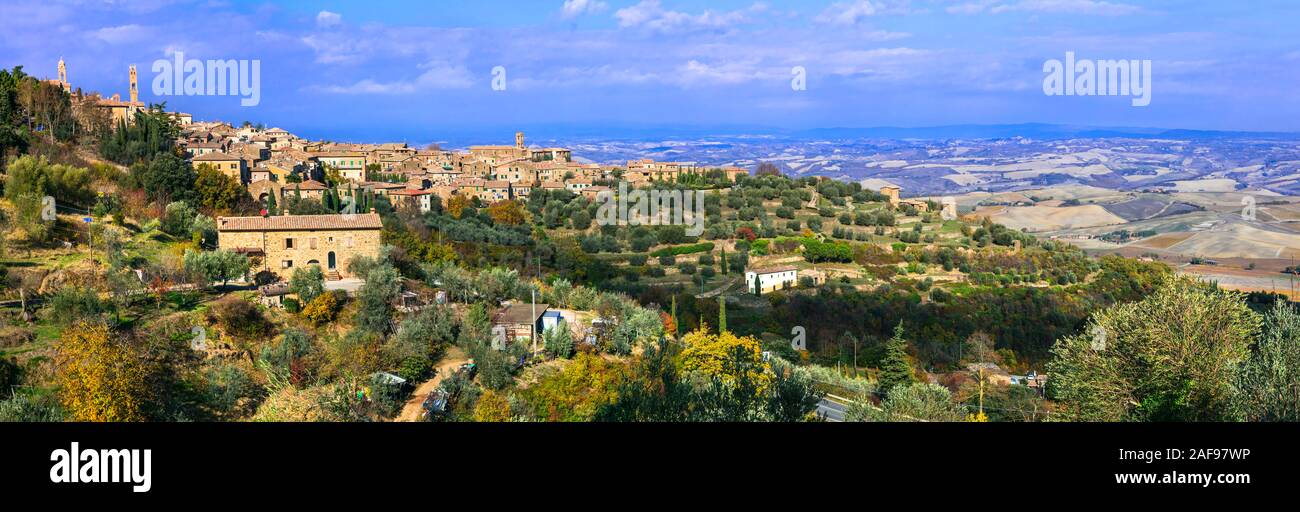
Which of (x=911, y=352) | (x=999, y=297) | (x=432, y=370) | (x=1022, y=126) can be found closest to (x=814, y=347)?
(x=911, y=352)

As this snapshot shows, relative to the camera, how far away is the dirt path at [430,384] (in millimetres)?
11295

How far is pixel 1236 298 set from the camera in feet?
31.3

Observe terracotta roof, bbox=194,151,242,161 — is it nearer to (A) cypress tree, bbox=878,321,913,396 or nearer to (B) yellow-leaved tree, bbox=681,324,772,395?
(B) yellow-leaved tree, bbox=681,324,772,395

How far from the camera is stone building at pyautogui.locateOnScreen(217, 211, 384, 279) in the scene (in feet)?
57.6

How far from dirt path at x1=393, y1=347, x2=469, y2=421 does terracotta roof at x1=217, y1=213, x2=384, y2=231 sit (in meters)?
5.01

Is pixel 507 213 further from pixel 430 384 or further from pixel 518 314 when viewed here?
pixel 430 384

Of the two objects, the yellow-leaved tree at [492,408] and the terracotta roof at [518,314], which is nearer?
the yellow-leaved tree at [492,408]

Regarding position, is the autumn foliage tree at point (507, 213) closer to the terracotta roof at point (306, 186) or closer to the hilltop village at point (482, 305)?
the hilltop village at point (482, 305)

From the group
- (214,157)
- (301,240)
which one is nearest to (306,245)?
(301,240)

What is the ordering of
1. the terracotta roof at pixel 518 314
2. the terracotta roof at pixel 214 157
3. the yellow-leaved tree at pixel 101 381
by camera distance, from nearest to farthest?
the yellow-leaved tree at pixel 101 381 → the terracotta roof at pixel 518 314 → the terracotta roof at pixel 214 157

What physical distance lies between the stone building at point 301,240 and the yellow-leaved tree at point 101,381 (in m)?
7.06

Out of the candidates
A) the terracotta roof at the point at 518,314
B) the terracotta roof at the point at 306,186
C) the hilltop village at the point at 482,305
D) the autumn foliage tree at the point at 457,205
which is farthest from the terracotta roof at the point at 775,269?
the terracotta roof at the point at 518,314
